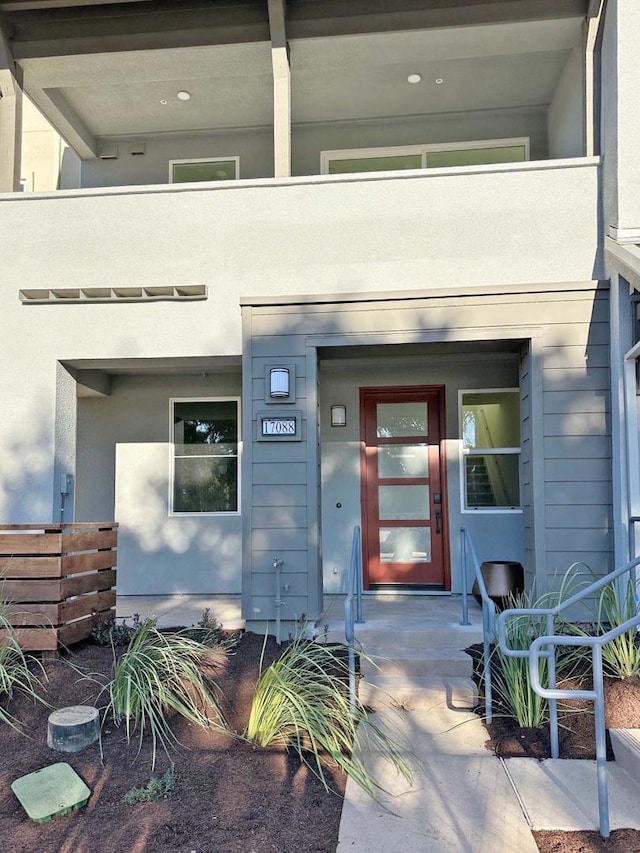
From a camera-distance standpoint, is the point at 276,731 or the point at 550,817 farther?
the point at 276,731

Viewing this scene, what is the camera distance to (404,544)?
24.1 ft

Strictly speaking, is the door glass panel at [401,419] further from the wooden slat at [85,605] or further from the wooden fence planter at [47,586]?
the wooden fence planter at [47,586]

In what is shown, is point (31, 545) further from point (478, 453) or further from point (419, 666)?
point (478, 453)

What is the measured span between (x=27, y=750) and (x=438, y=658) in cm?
271

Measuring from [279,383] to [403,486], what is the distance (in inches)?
89.6

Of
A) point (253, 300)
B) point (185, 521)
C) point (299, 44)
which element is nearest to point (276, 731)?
point (253, 300)

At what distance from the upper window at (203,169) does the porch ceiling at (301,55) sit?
0.57m

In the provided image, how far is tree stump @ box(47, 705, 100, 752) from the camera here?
368 cm

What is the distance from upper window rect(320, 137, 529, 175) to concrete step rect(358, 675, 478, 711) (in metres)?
5.36

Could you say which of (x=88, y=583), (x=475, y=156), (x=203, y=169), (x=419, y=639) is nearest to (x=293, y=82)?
(x=203, y=169)

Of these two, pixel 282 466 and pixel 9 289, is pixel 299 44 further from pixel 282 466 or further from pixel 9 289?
pixel 282 466

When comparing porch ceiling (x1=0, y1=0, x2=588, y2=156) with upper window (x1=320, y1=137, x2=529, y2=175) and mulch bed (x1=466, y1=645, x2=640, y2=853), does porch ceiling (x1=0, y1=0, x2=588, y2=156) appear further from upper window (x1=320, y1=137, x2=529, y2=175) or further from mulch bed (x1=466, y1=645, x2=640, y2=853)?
mulch bed (x1=466, y1=645, x2=640, y2=853)

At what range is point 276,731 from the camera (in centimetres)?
375

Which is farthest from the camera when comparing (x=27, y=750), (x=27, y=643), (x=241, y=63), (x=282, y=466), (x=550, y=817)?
(x=241, y=63)
